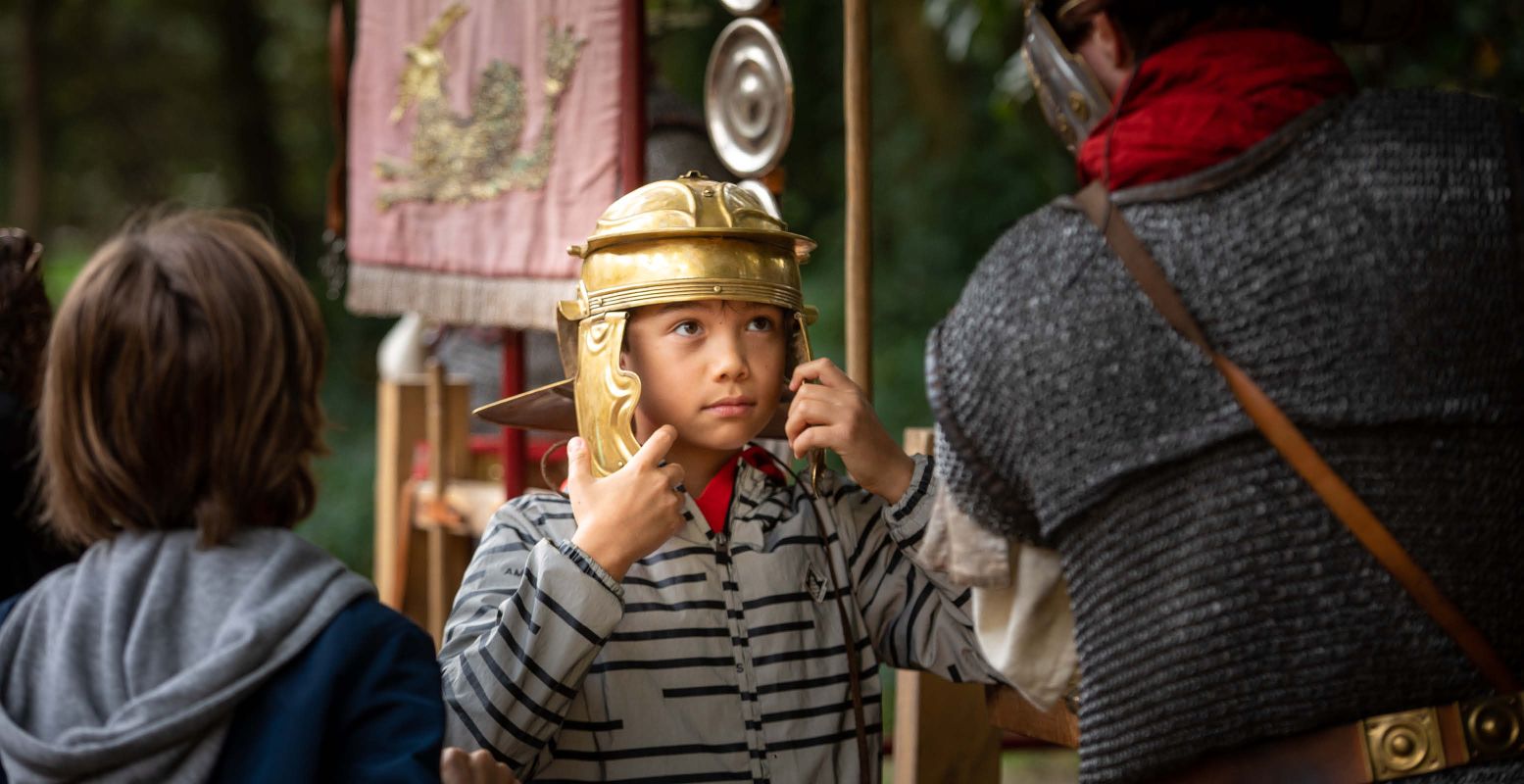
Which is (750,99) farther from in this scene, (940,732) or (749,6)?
(940,732)

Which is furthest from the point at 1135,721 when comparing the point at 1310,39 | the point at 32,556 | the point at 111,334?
the point at 32,556

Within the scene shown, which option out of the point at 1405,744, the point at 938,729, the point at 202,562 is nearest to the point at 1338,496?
the point at 1405,744

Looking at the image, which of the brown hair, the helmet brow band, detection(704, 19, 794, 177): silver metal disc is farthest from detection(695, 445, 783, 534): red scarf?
detection(704, 19, 794, 177): silver metal disc

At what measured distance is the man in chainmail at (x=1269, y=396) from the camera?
1.72 m

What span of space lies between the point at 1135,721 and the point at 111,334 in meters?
1.30

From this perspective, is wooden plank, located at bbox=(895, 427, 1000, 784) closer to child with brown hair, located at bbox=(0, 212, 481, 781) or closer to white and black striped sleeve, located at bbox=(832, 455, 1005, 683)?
white and black striped sleeve, located at bbox=(832, 455, 1005, 683)

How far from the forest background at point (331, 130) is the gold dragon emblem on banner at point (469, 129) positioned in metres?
0.63

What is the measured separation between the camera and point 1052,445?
71.9 inches

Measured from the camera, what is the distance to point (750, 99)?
361 centimetres

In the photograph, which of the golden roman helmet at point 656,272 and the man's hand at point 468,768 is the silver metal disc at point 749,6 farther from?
the man's hand at point 468,768

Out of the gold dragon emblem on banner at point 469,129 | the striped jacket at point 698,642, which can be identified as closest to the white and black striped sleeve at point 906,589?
the striped jacket at point 698,642

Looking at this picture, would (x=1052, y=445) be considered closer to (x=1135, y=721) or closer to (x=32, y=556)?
(x=1135, y=721)

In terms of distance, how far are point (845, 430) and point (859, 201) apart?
0.85 m

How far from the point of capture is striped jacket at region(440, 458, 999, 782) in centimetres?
216
